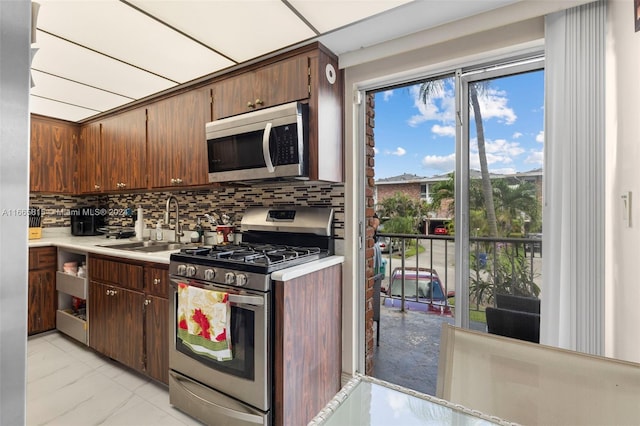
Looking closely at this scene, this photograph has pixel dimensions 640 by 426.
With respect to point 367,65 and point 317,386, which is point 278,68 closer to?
point 367,65

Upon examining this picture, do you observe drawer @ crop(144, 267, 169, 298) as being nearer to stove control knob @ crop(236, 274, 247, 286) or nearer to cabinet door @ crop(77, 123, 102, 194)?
stove control knob @ crop(236, 274, 247, 286)

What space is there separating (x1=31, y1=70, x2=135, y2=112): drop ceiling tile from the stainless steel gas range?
177 cm

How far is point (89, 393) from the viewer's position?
214cm

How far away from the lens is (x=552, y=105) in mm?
1521

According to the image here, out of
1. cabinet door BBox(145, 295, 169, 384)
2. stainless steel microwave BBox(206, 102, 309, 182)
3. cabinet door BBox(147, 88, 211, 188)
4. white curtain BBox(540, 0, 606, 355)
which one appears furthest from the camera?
cabinet door BBox(147, 88, 211, 188)

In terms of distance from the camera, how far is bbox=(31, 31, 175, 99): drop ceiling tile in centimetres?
195

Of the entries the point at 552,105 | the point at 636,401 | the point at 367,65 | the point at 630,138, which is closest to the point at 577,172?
the point at 630,138

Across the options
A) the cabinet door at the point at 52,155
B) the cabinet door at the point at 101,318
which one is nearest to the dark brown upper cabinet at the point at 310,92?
the cabinet door at the point at 101,318

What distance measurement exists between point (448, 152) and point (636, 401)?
1682mm

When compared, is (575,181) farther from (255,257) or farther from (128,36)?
(128,36)

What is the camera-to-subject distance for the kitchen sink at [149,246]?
9.42ft

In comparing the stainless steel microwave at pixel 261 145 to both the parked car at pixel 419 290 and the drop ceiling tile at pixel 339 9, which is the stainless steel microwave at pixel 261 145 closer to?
the drop ceiling tile at pixel 339 9

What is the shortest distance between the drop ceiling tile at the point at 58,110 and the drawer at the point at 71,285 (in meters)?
1.64

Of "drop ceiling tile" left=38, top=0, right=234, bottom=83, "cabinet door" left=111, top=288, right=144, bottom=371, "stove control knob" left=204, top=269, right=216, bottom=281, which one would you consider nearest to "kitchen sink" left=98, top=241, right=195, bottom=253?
"cabinet door" left=111, top=288, right=144, bottom=371
